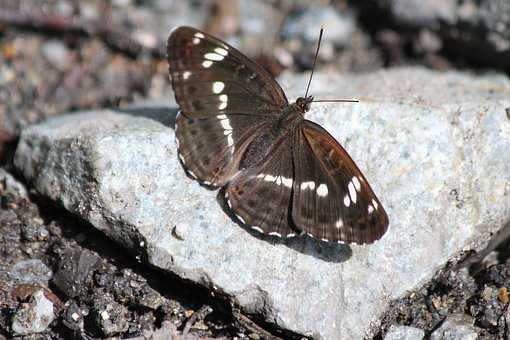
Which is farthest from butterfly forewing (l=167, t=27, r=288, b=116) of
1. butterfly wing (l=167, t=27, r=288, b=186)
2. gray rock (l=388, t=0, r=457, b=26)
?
gray rock (l=388, t=0, r=457, b=26)

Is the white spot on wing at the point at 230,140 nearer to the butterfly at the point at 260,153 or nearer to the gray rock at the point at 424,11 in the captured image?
the butterfly at the point at 260,153

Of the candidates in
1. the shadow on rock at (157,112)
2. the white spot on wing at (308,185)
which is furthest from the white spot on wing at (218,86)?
the white spot on wing at (308,185)

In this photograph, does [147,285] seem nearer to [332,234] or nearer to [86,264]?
[86,264]

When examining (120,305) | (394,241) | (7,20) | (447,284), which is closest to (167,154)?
(120,305)

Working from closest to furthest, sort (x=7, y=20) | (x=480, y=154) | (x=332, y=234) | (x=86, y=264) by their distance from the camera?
1. (x=332, y=234)
2. (x=86, y=264)
3. (x=480, y=154)
4. (x=7, y=20)

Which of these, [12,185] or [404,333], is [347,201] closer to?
[404,333]
